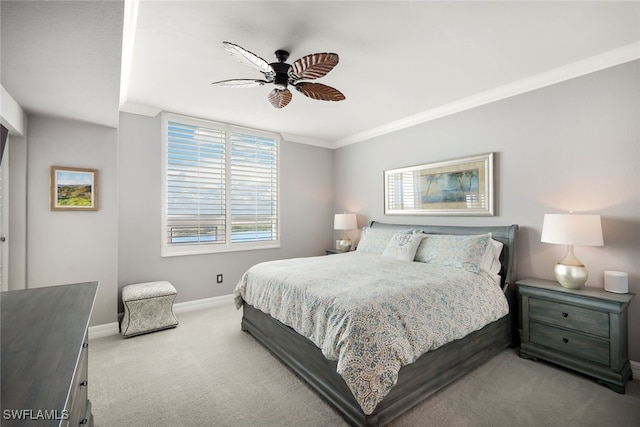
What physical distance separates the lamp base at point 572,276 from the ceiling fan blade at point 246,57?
2.96 metres

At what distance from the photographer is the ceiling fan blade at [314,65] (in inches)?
76.1

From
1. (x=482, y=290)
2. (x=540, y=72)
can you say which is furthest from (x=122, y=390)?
(x=540, y=72)

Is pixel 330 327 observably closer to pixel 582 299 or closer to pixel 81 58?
pixel 582 299

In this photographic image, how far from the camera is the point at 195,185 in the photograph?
402cm

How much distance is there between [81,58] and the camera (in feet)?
6.16

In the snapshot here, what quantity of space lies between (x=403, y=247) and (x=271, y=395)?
2063 mm

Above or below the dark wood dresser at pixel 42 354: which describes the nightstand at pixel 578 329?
below

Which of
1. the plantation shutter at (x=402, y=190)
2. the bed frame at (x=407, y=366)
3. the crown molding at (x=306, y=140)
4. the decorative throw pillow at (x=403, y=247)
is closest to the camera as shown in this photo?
the bed frame at (x=407, y=366)

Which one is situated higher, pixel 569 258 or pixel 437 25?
pixel 437 25

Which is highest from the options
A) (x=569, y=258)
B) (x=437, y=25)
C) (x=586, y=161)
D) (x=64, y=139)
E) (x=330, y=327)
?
(x=437, y=25)

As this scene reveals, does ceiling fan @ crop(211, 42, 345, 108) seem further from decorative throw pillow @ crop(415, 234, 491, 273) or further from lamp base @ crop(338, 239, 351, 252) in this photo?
lamp base @ crop(338, 239, 351, 252)

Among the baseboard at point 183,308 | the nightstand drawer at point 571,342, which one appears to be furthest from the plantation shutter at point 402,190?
the baseboard at point 183,308

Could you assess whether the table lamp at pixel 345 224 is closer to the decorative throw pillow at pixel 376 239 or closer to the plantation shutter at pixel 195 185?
the decorative throw pillow at pixel 376 239

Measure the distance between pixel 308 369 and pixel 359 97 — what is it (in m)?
2.87
